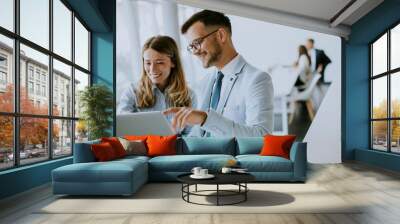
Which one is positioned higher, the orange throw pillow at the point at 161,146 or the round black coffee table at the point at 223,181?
the orange throw pillow at the point at 161,146

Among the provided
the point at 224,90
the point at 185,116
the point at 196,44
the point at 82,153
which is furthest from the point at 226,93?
the point at 82,153

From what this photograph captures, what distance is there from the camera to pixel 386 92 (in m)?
8.70

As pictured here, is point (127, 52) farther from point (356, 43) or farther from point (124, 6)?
point (356, 43)

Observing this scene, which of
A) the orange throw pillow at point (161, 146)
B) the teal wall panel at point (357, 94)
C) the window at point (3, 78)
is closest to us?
the window at point (3, 78)

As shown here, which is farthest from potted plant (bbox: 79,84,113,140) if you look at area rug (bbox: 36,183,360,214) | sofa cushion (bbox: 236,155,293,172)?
sofa cushion (bbox: 236,155,293,172)

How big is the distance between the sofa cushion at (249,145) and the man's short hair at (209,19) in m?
2.86

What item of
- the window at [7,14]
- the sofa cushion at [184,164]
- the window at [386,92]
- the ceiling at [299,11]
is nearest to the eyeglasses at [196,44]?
the ceiling at [299,11]

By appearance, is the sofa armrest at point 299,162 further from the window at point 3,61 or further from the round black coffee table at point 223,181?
the window at point 3,61

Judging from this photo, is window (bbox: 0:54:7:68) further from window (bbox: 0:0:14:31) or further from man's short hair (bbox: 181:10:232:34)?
man's short hair (bbox: 181:10:232:34)

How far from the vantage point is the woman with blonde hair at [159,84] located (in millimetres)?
8750

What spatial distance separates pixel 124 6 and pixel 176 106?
2.54m

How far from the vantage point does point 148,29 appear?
29.2ft

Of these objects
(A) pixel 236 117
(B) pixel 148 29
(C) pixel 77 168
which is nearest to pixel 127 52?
(B) pixel 148 29

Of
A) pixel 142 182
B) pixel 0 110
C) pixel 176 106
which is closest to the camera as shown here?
pixel 0 110
